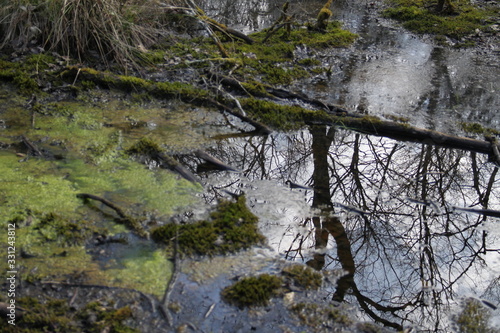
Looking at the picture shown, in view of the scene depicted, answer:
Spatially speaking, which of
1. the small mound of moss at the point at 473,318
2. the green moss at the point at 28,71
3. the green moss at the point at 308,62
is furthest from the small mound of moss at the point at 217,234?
the green moss at the point at 308,62

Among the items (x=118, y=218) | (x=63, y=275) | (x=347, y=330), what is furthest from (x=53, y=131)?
(x=347, y=330)

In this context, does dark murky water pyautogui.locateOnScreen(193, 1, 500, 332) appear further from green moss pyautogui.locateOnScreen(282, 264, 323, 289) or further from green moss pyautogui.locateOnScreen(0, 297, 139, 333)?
green moss pyautogui.locateOnScreen(0, 297, 139, 333)

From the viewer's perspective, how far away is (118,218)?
3.46 m

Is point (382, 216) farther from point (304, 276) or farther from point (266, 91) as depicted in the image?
point (266, 91)

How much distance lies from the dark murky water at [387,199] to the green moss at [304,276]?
4.4 inches

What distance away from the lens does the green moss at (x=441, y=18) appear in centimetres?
841

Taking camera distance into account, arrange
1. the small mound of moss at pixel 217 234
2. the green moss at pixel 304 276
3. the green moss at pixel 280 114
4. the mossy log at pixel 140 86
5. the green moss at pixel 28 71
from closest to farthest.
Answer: the green moss at pixel 304 276, the small mound of moss at pixel 217 234, the green moss at pixel 280 114, the green moss at pixel 28 71, the mossy log at pixel 140 86

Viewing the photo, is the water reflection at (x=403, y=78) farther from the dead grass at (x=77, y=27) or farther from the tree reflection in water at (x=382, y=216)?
the dead grass at (x=77, y=27)

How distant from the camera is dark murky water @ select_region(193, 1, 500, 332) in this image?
3.16 m

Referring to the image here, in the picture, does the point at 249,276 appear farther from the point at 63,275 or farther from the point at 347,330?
the point at 63,275

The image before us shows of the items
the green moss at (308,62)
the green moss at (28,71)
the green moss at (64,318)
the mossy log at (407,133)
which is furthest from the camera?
the green moss at (308,62)

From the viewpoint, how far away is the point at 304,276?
3070mm

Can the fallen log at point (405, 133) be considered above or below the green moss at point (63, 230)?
above

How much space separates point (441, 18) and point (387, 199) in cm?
610
